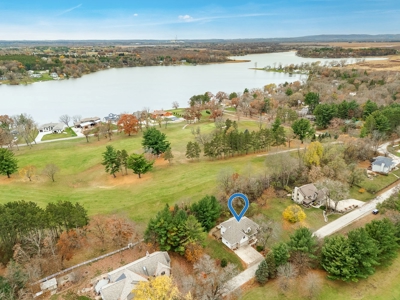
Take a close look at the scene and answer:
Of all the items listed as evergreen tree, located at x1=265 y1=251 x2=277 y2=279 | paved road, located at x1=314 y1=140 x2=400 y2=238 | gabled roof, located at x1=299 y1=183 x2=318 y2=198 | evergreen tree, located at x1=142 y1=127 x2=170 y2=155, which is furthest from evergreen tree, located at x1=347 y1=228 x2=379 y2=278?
evergreen tree, located at x1=142 y1=127 x2=170 y2=155

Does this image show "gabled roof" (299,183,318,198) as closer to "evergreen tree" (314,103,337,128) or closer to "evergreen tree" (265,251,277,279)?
"evergreen tree" (265,251,277,279)

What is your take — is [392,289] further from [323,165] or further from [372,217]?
[323,165]

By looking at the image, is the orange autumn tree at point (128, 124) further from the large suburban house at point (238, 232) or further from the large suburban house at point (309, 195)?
the large suburban house at point (309, 195)

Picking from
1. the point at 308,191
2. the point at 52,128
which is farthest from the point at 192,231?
the point at 52,128

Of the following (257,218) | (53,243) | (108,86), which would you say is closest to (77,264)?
(53,243)

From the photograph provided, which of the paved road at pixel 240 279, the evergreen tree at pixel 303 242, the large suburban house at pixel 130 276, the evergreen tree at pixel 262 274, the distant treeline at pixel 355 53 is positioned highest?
the distant treeline at pixel 355 53

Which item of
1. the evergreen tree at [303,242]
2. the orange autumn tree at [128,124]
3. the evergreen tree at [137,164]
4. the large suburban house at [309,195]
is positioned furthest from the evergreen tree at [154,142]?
the evergreen tree at [303,242]

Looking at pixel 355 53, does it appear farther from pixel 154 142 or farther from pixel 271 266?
pixel 271 266
